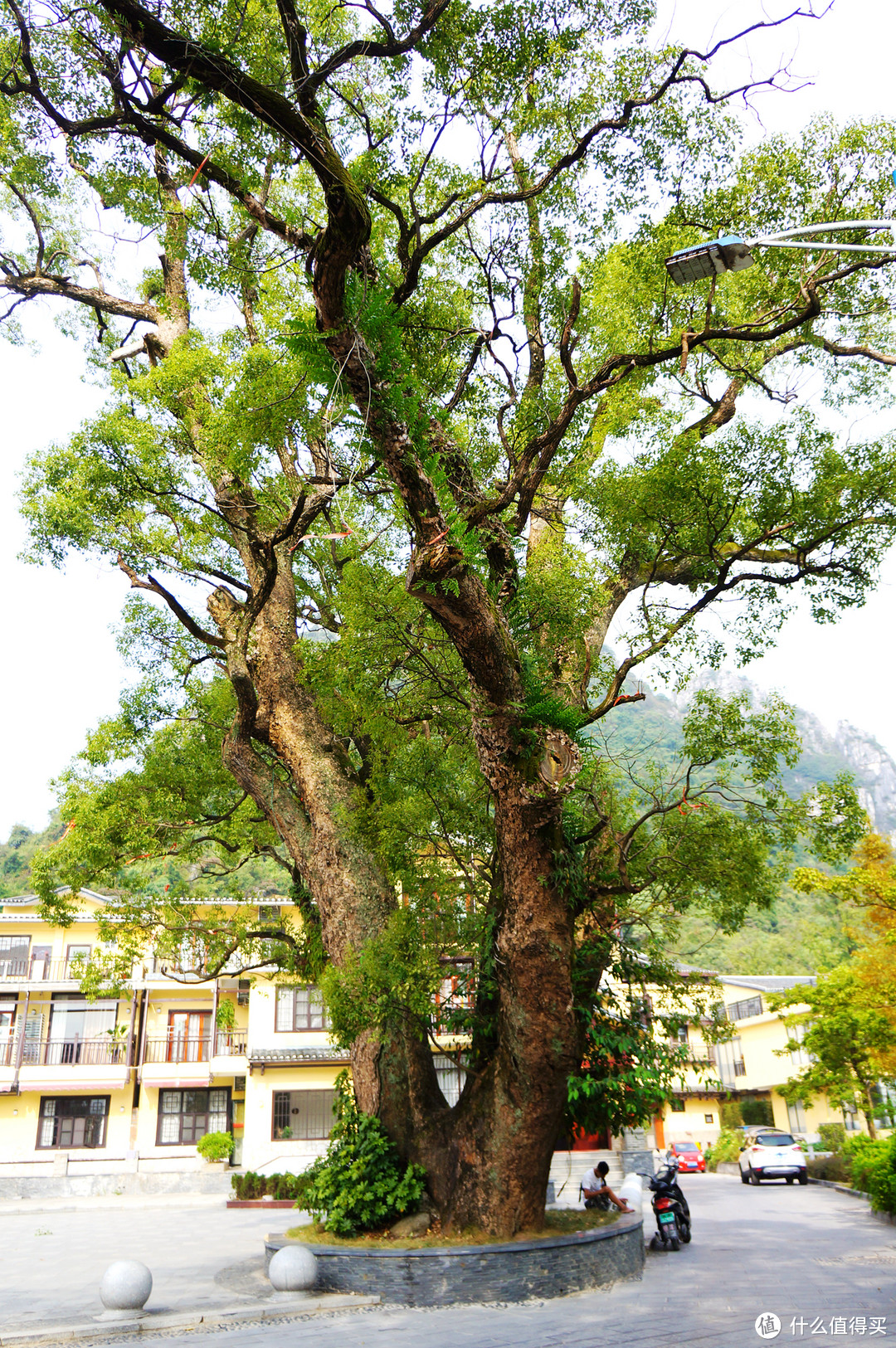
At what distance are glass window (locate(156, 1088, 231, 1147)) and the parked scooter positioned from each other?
17.9 meters

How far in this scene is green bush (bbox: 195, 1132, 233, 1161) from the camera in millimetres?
22688

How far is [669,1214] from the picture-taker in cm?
1084

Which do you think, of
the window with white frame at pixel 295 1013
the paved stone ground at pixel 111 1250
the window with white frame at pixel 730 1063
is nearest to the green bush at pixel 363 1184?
the paved stone ground at pixel 111 1250

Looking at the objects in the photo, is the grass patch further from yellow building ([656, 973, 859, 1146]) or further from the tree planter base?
yellow building ([656, 973, 859, 1146])

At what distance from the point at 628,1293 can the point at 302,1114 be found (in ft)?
55.0

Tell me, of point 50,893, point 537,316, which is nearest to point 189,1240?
point 50,893

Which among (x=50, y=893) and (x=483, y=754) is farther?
(x=50, y=893)

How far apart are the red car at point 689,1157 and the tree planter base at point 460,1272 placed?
72.7ft

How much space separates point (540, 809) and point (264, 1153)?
18.8m

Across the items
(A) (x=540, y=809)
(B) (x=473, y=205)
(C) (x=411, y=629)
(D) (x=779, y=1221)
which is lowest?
(D) (x=779, y=1221)

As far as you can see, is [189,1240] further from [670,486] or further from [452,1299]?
[670,486]

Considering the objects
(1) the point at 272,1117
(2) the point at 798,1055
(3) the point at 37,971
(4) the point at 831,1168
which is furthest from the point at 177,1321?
(2) the point at 798,1055

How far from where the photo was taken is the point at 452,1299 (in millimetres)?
7426

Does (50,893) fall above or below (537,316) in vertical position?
below
